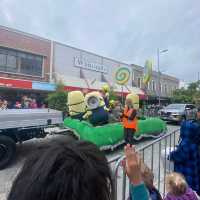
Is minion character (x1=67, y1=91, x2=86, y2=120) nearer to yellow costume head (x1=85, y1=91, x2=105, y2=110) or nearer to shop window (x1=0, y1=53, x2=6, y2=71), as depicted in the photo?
yellow costume head (x1=85, y1=91, x2=105, y2=110)

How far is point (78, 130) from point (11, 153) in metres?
1.93

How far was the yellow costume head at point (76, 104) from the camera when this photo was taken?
775cm

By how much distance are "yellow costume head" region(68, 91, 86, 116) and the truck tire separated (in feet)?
8.79

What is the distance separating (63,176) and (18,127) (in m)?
5.24

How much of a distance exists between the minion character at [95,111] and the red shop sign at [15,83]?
1312cm

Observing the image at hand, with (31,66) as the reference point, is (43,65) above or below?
above

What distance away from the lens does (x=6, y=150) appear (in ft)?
17.6

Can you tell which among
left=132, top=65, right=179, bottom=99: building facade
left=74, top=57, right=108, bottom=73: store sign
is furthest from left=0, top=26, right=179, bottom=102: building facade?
left=132, top=65, right=179, bottom=99: building facade

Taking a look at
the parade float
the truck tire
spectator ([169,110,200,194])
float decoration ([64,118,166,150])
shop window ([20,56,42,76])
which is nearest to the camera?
spectator ([169,110,200,194])

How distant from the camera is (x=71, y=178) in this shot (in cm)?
76

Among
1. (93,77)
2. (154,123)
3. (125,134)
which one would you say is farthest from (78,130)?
(93,77)

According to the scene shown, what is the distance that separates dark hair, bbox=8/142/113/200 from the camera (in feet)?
2.45

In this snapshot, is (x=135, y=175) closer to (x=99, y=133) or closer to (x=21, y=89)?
(x=99, y=133)

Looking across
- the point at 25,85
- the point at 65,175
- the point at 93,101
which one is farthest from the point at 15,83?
the point at 65,175
